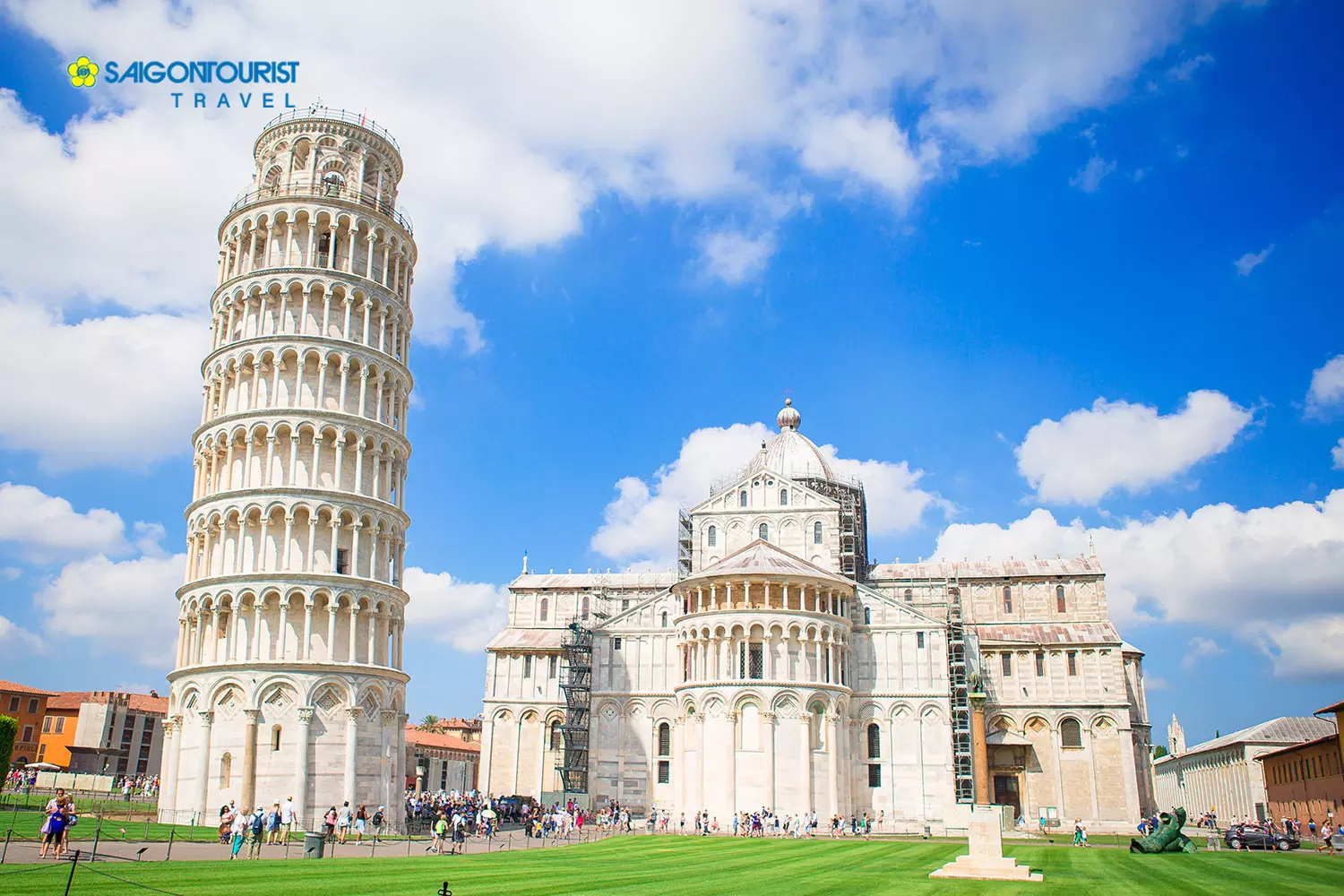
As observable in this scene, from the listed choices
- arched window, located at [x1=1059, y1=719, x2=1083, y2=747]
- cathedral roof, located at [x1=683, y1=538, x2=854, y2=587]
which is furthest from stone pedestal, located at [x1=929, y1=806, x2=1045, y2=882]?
arched window, located at [x1=1059, y1=719, x2=1083, y2=747]

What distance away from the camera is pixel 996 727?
7331 cm

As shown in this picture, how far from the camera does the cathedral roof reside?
6131 centimetres

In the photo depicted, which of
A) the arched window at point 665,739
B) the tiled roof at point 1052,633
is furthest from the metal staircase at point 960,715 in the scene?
the arched window at point 665,739

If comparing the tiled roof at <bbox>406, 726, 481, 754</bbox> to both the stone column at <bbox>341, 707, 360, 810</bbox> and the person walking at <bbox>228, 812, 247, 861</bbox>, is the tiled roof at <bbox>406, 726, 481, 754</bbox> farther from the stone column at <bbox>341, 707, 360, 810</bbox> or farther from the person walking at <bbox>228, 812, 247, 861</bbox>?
the person walking at <bbox>228, 812, 247, 861</bbox>

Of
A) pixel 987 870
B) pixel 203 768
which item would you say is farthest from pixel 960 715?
pixel 203 768

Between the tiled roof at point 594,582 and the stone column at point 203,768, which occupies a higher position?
the tiled roof at point 594,582

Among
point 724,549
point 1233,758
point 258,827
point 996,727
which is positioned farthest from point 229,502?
point 1233,758

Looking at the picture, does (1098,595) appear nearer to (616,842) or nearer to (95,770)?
(616,842)

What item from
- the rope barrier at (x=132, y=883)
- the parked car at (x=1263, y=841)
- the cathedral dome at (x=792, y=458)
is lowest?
the parked car at (x=1263, y=841)

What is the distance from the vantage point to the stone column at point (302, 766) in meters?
44.2

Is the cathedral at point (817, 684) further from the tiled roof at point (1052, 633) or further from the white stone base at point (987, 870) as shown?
the white stone base at point (987, 870)

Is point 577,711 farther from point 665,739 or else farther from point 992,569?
point 992,569

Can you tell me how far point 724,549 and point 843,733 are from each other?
15507mm

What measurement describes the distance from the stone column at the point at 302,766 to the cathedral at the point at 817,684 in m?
22.8
